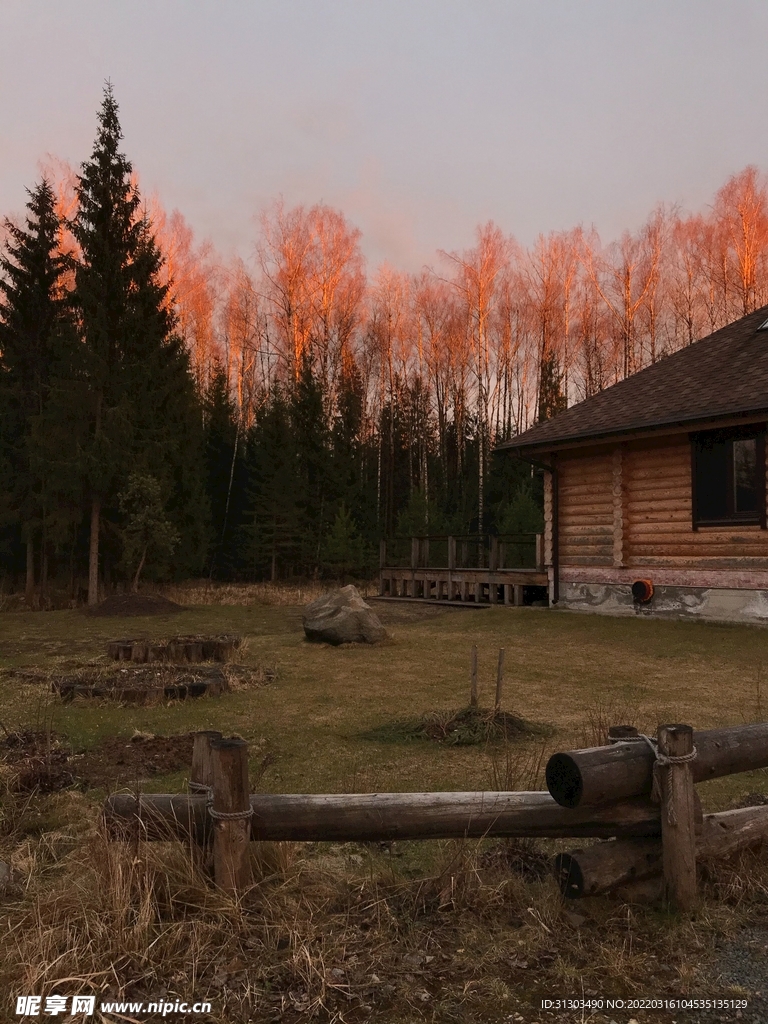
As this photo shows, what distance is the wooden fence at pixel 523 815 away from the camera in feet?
11.5

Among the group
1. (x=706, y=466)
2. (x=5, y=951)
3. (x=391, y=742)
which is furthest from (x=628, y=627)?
(x=5, y=951)

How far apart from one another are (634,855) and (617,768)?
51 cm

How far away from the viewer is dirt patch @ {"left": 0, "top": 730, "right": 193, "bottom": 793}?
18.6 feet

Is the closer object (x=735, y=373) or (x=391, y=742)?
(x=391, y=742)

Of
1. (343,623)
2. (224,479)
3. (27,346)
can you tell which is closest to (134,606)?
(343,623)

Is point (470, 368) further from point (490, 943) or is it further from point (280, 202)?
point (490, 943)

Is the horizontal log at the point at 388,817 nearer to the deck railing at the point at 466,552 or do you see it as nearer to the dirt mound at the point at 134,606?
the deck railing at the point at 466,552

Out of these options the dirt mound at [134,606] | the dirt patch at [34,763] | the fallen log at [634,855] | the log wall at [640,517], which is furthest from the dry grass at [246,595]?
the fallen log at [634,855]

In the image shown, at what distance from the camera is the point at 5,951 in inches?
123

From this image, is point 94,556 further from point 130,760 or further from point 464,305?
point 464,305

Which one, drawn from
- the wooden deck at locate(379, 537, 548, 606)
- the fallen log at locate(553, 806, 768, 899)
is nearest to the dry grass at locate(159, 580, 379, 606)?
the wooden deck at locate(379, 537, 548, 606)

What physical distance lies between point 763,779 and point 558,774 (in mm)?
3141

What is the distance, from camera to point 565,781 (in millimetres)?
3557

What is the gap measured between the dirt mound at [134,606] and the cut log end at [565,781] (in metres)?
17.3
